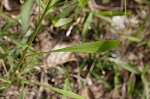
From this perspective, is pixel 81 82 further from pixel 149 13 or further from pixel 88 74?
pixel 149 13

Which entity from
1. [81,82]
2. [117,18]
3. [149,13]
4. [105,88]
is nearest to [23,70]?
[81,82]

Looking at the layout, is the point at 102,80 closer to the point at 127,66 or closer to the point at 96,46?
the point at 127,66

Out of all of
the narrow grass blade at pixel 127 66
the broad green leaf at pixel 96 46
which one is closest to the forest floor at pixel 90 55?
the narrow grass blade at pixel 127 66

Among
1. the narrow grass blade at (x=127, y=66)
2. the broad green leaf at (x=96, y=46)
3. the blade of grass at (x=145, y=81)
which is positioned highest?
the broad green leaf at (x=96, y=46)

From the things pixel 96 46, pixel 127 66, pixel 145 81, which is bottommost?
pixel 145 81

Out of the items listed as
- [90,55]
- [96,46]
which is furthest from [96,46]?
[90,55]

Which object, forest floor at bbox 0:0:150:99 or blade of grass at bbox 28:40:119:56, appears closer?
blade of grass at bbox 28:40:119:56

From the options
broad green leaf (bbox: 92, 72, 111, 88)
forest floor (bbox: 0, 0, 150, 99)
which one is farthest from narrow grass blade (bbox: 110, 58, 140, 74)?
broad green leaf (bbox: 92, 72, 111, 88)

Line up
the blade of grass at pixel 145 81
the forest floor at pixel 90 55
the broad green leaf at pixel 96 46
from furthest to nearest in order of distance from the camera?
1. the blade of grass at pixel 145 81
2. the forest floor at pixel 90 55
3. the broad green leaf at pixel 96 46

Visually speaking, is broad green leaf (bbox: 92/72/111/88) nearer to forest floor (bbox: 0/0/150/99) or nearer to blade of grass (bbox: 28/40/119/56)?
forest floor (bbox: 0/0/150/99)

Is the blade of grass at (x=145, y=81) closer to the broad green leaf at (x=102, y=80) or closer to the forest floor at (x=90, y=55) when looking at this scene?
the forest floor at (x=90, y=55)

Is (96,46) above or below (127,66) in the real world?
above
